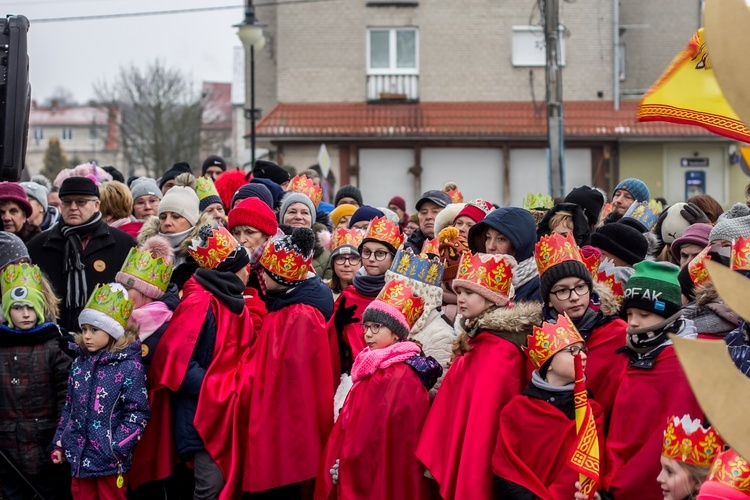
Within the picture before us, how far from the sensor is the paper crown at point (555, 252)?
5.05 metres

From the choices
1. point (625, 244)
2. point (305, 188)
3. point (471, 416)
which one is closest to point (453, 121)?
point (305, 188)

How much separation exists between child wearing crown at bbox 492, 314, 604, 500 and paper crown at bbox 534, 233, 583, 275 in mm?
392

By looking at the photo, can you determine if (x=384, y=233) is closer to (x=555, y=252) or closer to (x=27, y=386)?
(x=555, y=252)

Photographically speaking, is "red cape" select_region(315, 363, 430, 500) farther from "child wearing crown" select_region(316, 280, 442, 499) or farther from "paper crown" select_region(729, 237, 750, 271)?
"paper crown" select_region(729, 237, 750, 271)

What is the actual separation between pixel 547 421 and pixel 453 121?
22175 mm

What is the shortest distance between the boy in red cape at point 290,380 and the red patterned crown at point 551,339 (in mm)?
1753

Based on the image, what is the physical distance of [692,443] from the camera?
3.59 metres

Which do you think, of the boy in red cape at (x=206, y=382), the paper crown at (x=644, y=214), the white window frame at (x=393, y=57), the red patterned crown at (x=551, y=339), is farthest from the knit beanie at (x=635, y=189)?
the white window frame at (x=393, y=57)

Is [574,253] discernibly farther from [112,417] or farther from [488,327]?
[112,417]

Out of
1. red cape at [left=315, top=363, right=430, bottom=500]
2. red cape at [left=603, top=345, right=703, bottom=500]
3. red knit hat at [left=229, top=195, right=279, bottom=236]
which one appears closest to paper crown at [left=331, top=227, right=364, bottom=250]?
red knit hat at [left=229, top=195, right=279, bottom=236]

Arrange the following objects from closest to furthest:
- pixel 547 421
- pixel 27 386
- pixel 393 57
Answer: pixel 547 421
pixel 27 386
pixel 393 57

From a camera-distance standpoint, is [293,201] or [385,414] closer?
[385,414]

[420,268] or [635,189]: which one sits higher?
[635,189]

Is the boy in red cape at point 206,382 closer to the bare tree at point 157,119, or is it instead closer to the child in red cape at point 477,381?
the child in red cape at point 477,381
